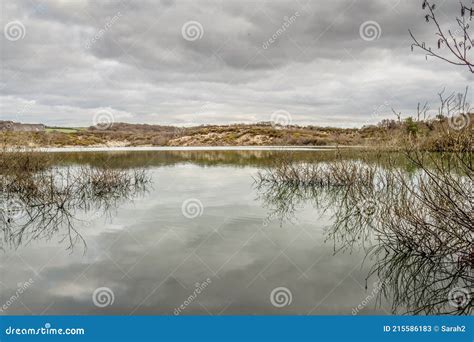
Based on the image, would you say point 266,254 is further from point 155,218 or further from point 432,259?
point 155,218

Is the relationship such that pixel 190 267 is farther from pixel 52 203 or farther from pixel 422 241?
pixel 52 203

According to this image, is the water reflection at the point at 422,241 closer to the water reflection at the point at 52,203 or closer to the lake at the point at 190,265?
the lake at the point at 190,265

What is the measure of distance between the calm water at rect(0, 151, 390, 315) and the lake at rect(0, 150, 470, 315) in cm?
2

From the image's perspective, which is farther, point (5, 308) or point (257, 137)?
point (257, 137)

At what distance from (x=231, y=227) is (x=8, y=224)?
7442 mm

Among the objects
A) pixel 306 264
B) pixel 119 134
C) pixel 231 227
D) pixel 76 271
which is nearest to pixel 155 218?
pixel 231 227

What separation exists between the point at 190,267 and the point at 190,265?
142 mm

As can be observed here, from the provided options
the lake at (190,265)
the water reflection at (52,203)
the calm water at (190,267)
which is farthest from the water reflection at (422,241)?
the water reflection at (52,203)

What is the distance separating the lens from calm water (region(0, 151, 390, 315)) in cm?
687

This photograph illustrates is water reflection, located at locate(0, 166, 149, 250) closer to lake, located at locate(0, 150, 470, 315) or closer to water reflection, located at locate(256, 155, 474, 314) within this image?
lake, located at locate(0, 150, 470, 315)

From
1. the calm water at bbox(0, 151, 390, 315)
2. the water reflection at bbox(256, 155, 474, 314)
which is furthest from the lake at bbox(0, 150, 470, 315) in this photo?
the water reflection at bbox(256, 155, 474, 314)

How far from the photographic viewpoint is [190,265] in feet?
29.8

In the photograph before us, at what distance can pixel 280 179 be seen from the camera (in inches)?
918

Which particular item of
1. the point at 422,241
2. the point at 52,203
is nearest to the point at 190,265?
the point at 422,241
